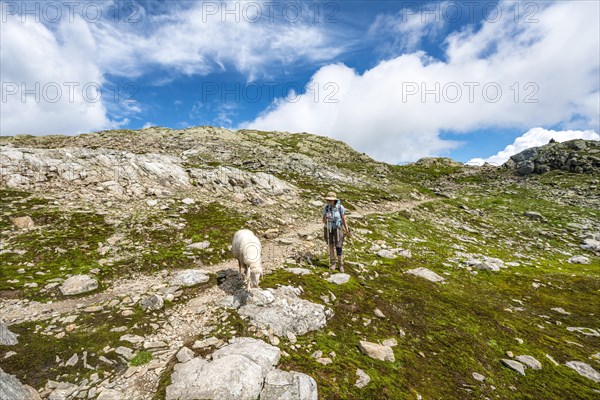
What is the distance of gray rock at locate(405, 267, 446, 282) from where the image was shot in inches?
587

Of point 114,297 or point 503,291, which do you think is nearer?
point 114,297

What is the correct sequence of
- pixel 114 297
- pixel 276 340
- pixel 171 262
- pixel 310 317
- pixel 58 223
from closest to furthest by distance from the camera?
pixel 276 340 → pixel 310 317 → pixel 114 297 → pixel 171 262 → pixel 58 223

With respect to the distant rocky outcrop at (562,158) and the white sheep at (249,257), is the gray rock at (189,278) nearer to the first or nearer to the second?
the white sheep at (249,257)

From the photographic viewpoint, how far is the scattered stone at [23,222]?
15664 mm

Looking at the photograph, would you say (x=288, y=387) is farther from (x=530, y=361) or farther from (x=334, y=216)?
(x=334, y=216)

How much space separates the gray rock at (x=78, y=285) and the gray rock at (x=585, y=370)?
1747cm

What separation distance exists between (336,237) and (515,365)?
8.07 meters

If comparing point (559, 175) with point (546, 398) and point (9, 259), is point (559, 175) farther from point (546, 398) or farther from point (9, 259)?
point (9, 259)

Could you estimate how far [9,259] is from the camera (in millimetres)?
12641

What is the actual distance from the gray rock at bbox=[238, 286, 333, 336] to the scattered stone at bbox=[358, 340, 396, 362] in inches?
59.2

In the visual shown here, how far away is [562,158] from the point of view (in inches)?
2621

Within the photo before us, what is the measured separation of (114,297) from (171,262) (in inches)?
153

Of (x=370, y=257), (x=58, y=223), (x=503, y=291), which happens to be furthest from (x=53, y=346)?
(x=503, y=291)

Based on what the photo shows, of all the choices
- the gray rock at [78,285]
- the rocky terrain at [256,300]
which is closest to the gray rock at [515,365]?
the rocky terrain at [256,300]
